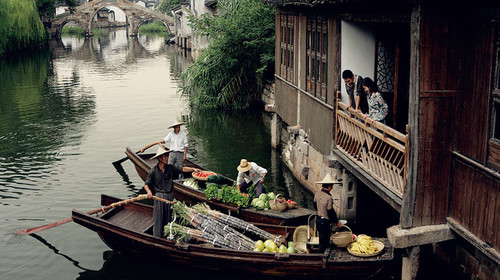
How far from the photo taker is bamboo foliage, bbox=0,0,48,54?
49156 millimetres

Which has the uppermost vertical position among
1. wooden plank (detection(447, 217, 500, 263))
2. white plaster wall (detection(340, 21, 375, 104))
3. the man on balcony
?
white plaster wall (detection(340, 21, 375, 104))

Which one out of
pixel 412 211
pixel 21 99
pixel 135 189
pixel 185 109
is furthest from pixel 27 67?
pixel 412 211

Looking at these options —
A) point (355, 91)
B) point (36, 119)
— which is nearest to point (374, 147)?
point (355, 91)

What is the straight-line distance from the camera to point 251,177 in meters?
12.5

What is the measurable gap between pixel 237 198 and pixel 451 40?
5907mm

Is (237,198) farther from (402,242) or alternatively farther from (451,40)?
(451,40)

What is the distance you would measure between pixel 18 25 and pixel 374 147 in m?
51.1

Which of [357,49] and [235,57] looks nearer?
[357,49]

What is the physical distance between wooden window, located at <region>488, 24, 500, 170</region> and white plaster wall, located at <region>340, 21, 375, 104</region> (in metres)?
4.78

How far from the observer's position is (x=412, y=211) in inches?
321

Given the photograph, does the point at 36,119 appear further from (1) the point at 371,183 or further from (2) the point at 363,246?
(2) the point at 363,246

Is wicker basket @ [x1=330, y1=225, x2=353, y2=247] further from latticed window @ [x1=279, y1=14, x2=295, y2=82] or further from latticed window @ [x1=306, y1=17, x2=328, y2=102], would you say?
latticed window @ [x1=279, y1=14, x2=295, y2=82]

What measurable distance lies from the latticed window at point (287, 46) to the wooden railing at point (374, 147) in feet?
15.5

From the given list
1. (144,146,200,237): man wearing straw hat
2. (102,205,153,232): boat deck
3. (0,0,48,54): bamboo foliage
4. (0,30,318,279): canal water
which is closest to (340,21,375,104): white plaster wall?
(144,146,200,237): man wearing straw hat
